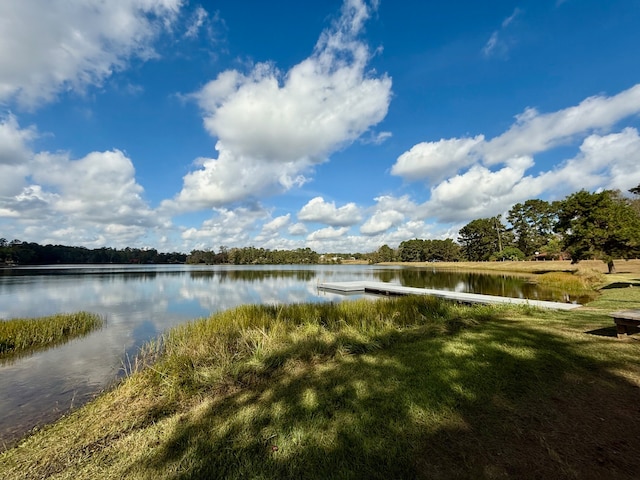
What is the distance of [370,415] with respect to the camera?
124 inches

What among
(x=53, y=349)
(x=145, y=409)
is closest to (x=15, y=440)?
(x=145, y=409)

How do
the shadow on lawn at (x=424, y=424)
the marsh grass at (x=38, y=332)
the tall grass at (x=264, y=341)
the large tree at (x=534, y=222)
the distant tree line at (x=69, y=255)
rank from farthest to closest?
the distant tree line at (x=69, y=255) < the large tree at (x=534, y=222) < the marsh grass at (x=38, y=332) < the tall grass at (x=264, y=341) < the shadow on lawn at (x=424, y=424)

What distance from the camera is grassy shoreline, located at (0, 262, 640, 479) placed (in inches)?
97.9

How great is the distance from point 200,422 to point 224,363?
2.01 m

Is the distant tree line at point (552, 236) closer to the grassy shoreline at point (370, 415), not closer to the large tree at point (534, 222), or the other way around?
the large tree at point (534, 222)

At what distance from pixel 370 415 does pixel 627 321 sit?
5399 millimetres

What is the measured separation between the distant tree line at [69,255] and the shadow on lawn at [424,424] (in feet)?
334

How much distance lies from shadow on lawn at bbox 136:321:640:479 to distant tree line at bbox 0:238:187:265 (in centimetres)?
10186

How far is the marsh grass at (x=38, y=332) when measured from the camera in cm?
855

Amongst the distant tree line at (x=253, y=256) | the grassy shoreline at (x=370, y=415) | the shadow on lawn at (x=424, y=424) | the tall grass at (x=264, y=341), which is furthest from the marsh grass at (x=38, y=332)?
the distant tree line at (x=253, y=256)

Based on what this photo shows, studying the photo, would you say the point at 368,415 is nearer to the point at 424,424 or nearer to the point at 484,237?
the point at 424,424

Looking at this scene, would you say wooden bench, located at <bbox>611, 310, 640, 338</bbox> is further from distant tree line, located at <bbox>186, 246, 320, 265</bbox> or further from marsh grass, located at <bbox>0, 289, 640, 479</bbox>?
distant tree line, located at <bbox>186, 246, 320, 265</bbox>

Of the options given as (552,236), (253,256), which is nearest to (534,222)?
(552,236)

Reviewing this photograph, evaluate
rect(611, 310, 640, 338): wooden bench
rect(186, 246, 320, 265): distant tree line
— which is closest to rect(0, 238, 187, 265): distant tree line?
rect(186, 246, 320, 265): distant tree line
